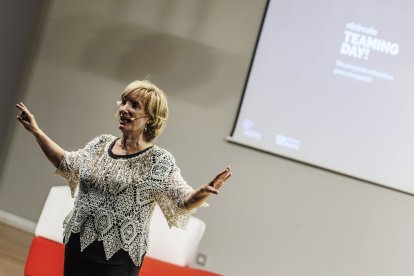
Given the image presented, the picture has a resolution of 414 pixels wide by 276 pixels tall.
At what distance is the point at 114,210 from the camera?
2.33 m

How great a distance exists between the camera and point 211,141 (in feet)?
18.5

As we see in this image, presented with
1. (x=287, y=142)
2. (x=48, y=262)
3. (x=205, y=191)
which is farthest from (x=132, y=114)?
(x=287, y=142)

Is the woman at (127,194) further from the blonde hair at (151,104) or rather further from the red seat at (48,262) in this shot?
the red seat at (48,262)

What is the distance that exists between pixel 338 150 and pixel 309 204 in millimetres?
490

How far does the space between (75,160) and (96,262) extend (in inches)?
16.4

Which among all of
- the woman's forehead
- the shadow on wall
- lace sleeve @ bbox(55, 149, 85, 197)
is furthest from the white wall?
the woman's forehead

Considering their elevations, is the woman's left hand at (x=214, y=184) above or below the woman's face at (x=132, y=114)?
below

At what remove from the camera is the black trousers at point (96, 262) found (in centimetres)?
229

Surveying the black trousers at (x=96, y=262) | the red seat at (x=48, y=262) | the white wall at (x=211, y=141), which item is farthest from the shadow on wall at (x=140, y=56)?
the black trousers at (x=96, y=262)

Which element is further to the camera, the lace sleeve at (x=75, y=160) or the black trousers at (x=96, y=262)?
the lace sleeve at (x=75, y=160)

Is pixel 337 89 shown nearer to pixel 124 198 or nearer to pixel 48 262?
pixel 48 262

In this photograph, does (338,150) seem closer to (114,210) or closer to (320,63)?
(320,63)

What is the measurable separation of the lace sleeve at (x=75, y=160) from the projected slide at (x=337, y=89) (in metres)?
3.09

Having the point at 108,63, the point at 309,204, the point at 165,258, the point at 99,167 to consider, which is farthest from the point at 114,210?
the point at 108,63
